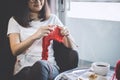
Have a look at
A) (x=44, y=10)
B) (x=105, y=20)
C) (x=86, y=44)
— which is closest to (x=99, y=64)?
(x=44, y=10)

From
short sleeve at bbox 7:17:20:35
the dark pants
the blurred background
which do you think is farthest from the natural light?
the dark pants

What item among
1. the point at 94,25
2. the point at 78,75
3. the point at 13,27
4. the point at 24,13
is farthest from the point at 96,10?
the point at 78,75

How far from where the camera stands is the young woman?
168cm

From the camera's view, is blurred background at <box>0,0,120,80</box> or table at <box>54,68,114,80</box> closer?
table at <box>54,68,114,80</box>

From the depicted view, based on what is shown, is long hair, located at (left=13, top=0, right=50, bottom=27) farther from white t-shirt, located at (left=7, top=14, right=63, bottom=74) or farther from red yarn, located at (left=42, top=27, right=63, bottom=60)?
red yarn, located at (left=42, top=27, right=63, bottom=60)

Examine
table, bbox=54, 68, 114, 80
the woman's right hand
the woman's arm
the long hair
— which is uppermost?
the long hair

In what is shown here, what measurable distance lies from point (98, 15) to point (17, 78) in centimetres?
168

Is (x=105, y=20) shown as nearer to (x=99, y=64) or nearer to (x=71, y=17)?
(x=71, y=17)

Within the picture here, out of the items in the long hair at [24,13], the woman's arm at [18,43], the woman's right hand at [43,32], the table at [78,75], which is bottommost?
the table at [78,75]

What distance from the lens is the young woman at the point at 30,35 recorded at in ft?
5.50

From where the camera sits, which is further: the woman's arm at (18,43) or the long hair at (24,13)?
the long hair at (24,13)

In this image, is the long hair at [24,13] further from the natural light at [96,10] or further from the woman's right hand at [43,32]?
the natural light at [96,10]

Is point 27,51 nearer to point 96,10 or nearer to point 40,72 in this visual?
point 40,72

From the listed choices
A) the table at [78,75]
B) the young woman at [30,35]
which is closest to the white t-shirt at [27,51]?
the young woman at [30,35]
